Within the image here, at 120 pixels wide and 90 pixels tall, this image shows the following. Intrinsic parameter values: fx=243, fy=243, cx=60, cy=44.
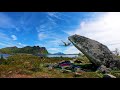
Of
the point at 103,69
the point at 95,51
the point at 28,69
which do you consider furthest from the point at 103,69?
the point at 28,69

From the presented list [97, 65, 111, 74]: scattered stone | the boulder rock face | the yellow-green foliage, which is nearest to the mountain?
the yellow-green foliage

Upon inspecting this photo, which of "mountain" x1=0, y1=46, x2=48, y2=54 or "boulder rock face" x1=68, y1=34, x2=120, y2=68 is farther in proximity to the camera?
"boulder rock face" x1=68, y1=34, x2=120, y2=68

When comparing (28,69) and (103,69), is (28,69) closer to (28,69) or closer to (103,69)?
(28,69)

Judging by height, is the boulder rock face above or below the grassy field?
above

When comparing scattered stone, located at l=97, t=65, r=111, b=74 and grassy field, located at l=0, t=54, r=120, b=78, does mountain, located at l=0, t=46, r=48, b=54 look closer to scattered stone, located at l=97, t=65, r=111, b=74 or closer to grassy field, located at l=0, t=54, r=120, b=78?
grassy field, located at l=0, t=54, r=120, b=78

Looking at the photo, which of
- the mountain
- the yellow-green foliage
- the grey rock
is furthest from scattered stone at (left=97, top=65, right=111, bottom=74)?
the mountain

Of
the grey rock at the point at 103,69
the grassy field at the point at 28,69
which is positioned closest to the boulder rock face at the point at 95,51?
the grey rock at the point at 103,69

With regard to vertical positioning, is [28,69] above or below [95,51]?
below
